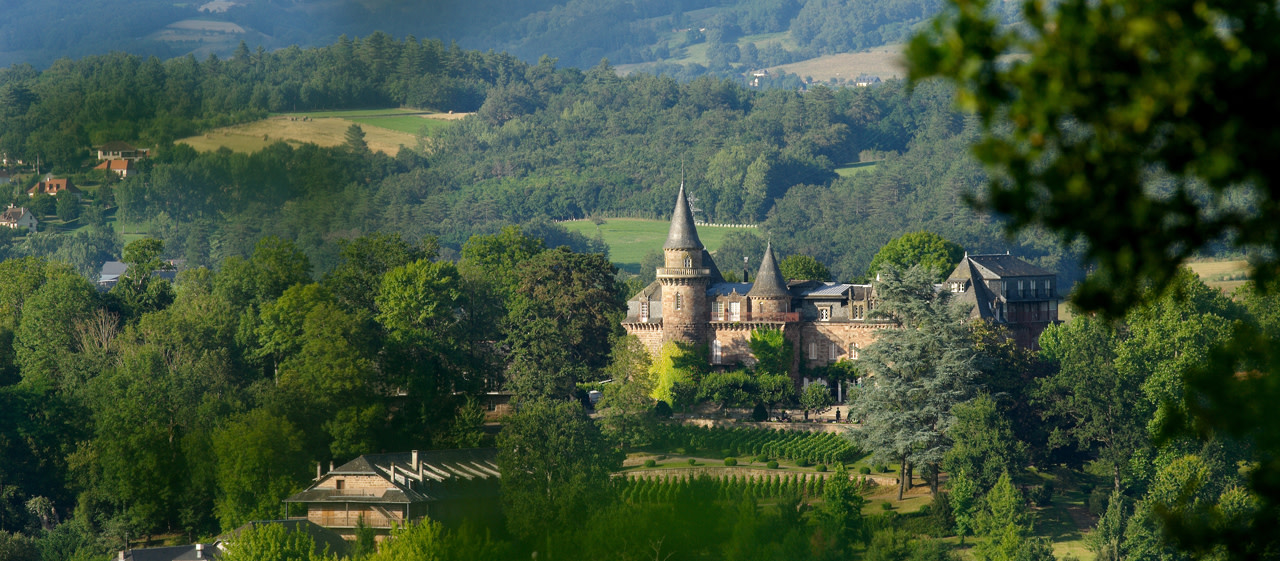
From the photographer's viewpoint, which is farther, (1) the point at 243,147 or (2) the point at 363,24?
(2) the point at 363,24

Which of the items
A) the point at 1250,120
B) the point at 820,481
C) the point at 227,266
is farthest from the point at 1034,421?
the point at 1250,120

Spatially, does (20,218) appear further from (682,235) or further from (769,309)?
(769,309)

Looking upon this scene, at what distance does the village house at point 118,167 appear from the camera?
3787 inches

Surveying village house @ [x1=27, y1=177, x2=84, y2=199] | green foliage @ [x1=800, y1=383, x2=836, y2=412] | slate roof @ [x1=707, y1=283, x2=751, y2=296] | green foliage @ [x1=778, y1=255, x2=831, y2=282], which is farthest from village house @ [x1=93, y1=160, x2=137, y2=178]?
green foliage @ [x1=800, y1=383, x2=836, y2=412]

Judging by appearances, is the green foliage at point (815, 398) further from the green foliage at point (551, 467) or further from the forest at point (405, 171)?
the forest at point (405, 171)

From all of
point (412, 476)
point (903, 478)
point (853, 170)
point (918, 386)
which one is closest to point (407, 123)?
point (412, 476)

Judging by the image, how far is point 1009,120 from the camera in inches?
395

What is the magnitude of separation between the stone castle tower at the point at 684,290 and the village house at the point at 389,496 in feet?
54.2

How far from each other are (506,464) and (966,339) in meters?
19.5

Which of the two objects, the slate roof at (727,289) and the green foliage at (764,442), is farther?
the slate roof at (727,289)

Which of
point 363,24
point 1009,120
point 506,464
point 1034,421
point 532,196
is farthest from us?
point 532,196

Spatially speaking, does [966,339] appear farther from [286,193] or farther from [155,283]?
[155,283]

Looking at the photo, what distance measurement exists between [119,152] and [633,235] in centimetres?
7466

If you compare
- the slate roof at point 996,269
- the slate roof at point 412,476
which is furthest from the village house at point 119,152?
the slate roof at point 996,269
